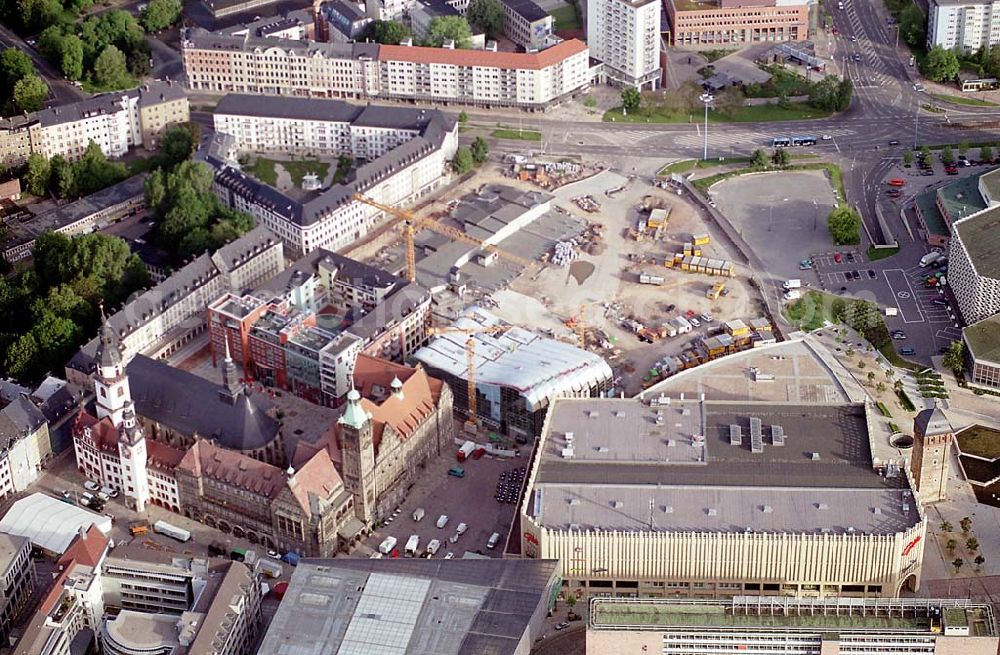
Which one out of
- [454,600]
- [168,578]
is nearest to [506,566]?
[454,600]

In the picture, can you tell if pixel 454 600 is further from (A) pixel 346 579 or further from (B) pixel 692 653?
(B) pixel 692 653

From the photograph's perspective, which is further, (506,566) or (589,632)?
(506,566)

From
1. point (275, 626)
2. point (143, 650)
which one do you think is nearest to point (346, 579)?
point (275, 626)

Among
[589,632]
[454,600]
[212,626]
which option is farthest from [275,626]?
[589,632]

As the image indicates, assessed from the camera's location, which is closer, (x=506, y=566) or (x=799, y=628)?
(x=799, y=628)

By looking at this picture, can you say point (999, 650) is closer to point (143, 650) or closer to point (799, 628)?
point (799, 628)
